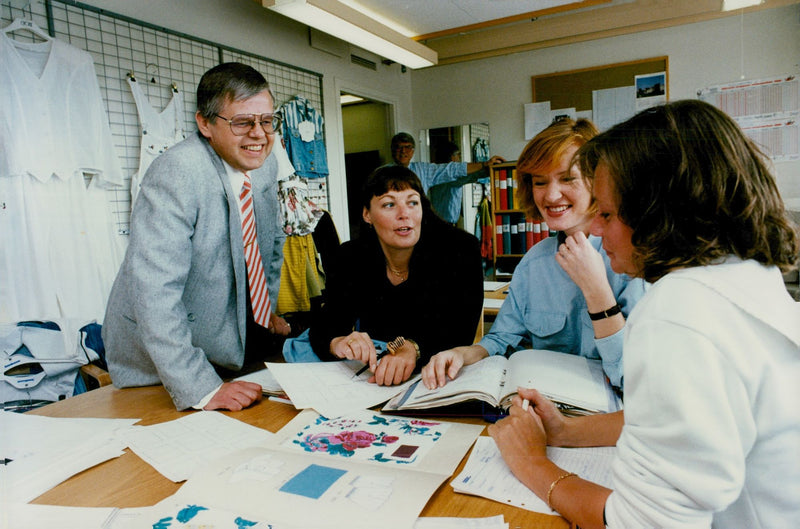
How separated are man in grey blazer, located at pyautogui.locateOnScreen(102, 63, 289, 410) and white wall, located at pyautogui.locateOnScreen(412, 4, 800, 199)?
4.35 meters

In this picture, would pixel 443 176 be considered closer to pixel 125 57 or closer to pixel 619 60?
pixel 619 60

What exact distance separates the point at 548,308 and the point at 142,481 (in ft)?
3.53

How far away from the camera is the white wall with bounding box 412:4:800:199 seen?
434cm

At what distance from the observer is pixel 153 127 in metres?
2.96

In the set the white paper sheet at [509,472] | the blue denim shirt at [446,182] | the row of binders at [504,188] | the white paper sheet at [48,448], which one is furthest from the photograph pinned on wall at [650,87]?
the white paper sheet at [48,448]

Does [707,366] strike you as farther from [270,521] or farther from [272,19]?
[272,19]

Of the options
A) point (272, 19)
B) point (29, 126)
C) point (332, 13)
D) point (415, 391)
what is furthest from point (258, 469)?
point (272, 19)

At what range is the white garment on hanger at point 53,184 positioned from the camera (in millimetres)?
2322

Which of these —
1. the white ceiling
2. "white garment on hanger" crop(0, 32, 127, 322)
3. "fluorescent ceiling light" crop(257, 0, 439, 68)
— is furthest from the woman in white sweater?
the white ceiling

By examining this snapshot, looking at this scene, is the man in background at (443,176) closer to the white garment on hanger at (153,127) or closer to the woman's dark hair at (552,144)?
the white garment on hanger at (153,127)

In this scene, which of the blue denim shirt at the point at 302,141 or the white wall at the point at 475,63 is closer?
the white wall at the point at 475,63

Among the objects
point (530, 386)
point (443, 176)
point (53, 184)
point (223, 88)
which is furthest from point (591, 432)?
point (443, 176)

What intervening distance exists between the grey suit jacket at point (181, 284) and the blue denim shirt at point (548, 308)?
73cm

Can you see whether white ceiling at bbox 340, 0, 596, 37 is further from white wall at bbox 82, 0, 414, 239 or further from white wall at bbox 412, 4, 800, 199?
white wall at bbox 412, 4, 800, 199
